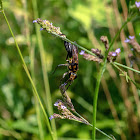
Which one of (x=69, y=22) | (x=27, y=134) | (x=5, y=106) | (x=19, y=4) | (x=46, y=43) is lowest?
(x=27, y=134)

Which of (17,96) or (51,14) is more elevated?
(51,14)

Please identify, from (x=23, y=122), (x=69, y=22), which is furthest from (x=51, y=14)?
(x=23, y=122)

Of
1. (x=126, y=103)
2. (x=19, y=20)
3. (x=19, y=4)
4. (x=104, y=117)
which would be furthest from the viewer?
(x=19, y=20)

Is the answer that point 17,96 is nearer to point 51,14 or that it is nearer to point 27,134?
point 27,134

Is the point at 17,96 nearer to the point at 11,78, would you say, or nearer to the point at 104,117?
the point at 11,78

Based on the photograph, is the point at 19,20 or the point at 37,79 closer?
the point at 37,79

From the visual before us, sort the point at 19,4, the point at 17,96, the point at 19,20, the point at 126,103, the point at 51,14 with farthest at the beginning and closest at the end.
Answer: the point at 51,14 → the point at 19,20 → the point at 19,4 → the point at 17,96 → the point at 126,103

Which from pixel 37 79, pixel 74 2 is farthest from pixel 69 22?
pixel 37 79
